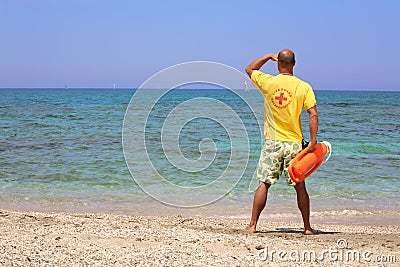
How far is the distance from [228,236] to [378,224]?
119 inches

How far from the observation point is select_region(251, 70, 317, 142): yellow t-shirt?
5.07 metres

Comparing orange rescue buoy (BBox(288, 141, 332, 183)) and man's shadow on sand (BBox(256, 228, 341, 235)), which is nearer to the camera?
orange rescue buoy (BBox(288, 141, 332, 183))

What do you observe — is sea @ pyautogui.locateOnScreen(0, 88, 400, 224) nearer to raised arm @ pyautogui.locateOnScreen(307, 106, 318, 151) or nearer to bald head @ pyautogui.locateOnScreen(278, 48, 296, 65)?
bald head @ pyautogui.locateOnScreen(278, 48, 296, 65)

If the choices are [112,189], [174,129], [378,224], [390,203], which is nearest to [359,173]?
[390,203]

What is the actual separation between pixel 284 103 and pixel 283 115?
117mm

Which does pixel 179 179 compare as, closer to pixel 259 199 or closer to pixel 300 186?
pixel 259 199

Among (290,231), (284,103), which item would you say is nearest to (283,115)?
(284,103)

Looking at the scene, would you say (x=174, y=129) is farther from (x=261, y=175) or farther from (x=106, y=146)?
(x=261, y=175)

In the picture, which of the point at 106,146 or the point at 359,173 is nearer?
the point at 359,173

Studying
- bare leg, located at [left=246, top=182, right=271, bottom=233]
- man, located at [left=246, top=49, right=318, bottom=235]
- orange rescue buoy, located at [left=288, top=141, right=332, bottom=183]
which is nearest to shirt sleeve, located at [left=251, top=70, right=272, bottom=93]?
man, located at [left=246, top=49, right=318, bottom=235]

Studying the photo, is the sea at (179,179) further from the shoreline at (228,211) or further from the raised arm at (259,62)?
the raised arm at (259,62)

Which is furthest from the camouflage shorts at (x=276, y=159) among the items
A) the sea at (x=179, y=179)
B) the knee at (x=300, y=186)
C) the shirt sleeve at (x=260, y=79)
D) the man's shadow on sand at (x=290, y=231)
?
the sea at (x=179, y=179)

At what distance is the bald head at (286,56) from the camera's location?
16.9 ft

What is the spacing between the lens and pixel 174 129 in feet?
69.8
